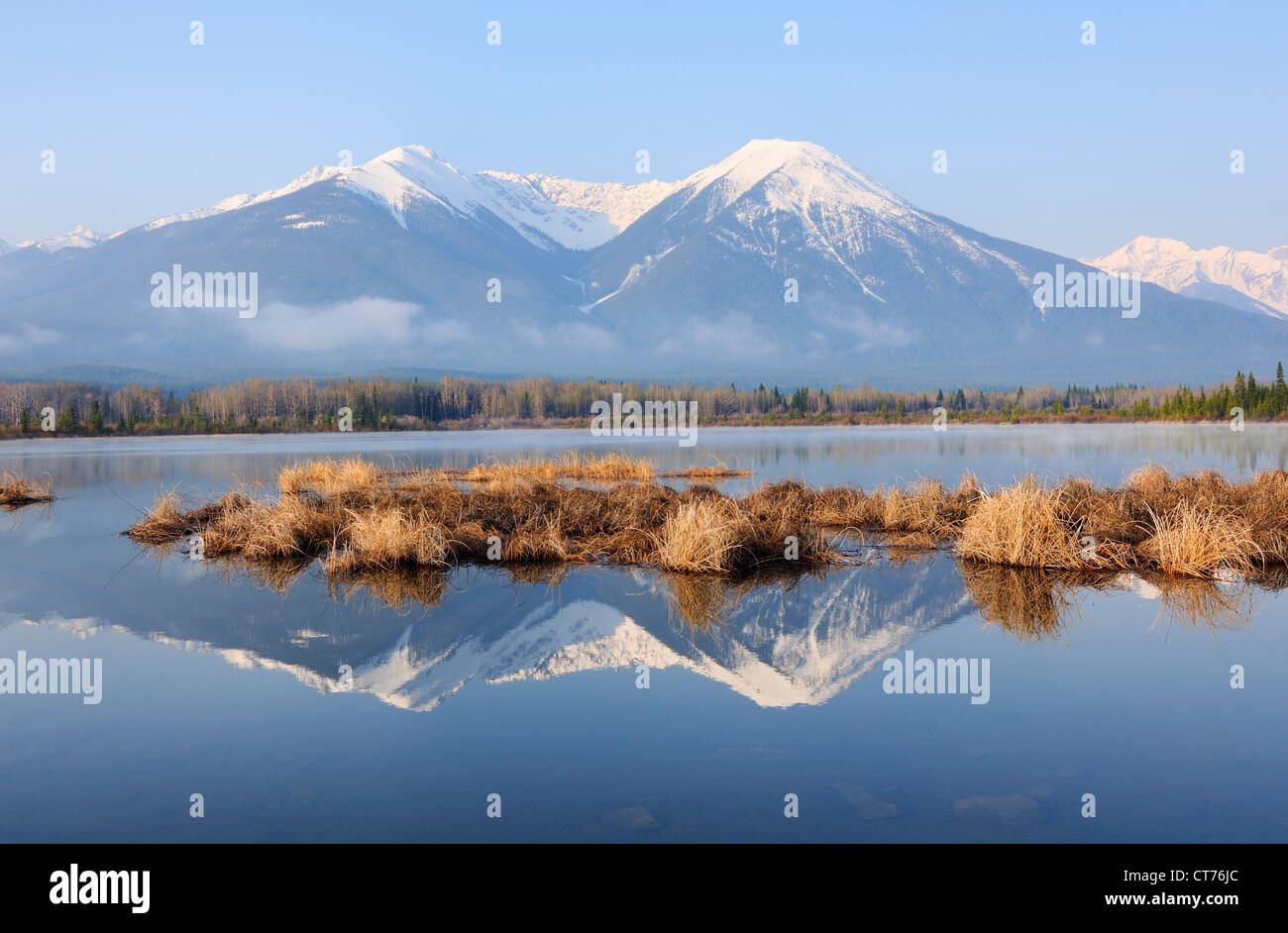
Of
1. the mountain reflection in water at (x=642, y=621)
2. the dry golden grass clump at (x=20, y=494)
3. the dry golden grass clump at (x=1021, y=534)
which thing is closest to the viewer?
the mountain reflection in water at (x=642, y=621)

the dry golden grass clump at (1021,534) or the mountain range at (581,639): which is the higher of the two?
the dry golden grass clump at (1021,534)

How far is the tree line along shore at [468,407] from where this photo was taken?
9112cm

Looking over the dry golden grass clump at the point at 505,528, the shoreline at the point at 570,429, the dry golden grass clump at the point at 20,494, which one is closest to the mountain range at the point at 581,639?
the dry golden grass clump at the point at 505,528

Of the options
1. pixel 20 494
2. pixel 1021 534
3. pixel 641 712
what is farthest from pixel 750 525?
pixel 20 494

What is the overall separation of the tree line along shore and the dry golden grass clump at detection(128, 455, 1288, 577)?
70172mm

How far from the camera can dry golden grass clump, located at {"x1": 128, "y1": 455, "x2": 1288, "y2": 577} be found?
13.8m

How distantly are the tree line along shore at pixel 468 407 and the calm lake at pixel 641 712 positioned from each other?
252 ft

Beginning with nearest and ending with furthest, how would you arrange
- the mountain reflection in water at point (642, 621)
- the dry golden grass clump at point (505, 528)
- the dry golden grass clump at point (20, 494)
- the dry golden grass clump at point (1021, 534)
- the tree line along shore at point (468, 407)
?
the mountain reflection in water at point (642, 621)
the dry golden grass clump at point (1021, 534)
the dry golden grass clump at point (505, 528)
the dry golden grass clump at point (20, 494)
the tree line along shore at point (468, 407)

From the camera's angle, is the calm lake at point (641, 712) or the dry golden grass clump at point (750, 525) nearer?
the calm lake at point (641, 712)

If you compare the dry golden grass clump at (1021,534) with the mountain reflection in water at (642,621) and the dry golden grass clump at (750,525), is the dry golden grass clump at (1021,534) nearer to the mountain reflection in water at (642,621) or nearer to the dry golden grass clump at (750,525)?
the dry golden grass clump at (750,525)

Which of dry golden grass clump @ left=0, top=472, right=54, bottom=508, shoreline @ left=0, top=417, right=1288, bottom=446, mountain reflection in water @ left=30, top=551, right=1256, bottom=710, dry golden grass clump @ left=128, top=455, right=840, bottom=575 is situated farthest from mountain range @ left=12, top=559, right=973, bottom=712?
shoreline @ left=0, top=417, right=1288, bottom=446

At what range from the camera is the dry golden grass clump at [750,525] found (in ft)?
45.2

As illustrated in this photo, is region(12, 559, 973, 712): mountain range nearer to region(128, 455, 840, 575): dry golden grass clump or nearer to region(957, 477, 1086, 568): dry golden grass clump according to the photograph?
region(957, 477, 1086, 568): dry golden grass clump

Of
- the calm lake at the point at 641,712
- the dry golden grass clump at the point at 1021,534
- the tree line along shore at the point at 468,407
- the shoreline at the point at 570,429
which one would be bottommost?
the calm lake at the point at 641,712
